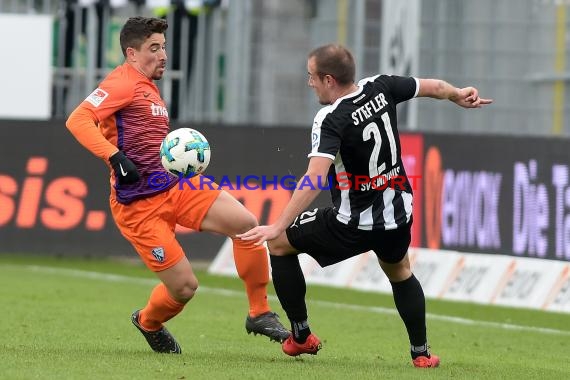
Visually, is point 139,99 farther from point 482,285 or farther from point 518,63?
point 518,63

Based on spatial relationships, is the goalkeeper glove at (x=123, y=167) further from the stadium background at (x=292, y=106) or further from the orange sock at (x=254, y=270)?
the stadium background at (x=292, y=106)

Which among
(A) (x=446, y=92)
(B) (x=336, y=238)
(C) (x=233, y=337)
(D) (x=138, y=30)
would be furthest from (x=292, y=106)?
(B) (x=336, y=238)

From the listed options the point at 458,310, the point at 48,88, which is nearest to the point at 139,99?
the point at 458,310

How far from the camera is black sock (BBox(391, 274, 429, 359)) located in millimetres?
8500

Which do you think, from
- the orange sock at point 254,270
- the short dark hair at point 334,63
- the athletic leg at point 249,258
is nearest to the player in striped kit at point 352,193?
the short dark hair at point 334,63

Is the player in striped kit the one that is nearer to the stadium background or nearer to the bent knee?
the bent knee

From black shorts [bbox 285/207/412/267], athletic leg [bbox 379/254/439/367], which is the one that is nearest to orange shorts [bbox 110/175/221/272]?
black shorts [bbox 285/207/412/267]

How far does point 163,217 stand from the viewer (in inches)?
354

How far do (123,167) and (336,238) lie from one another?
136cm

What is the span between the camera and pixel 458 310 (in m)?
13.2

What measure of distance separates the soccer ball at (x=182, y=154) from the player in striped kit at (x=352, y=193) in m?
0.73

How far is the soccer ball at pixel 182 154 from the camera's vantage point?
28.7 ft

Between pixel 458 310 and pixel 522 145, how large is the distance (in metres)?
3.90

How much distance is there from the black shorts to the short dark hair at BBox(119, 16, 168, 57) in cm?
158
